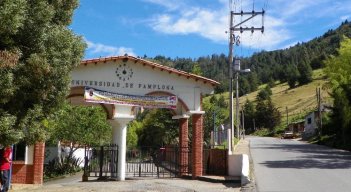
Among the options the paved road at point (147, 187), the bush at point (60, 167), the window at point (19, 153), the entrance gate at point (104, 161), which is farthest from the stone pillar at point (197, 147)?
the bush at point (60, 167)

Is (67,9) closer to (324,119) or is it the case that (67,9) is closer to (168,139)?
(168,139)

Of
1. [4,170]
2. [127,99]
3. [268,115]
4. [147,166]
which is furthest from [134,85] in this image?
[268,115]

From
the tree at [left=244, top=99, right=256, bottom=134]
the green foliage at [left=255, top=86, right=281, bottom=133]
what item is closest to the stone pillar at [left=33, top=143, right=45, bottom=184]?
the green foliage at [left=255, top=86, right=281, bottom=133]

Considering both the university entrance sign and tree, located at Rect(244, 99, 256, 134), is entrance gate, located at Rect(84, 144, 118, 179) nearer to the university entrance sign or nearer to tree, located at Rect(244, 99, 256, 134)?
the university entrance sign

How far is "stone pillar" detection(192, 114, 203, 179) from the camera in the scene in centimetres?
1997

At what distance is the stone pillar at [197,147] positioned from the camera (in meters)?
20.0

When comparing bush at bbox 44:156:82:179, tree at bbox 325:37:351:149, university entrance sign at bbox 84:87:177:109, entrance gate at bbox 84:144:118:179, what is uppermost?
tree at bbox 325:37:351:149

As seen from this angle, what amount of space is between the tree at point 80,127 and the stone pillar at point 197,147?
12896 mm

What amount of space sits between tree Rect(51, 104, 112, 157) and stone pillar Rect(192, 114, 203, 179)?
42.3 feet

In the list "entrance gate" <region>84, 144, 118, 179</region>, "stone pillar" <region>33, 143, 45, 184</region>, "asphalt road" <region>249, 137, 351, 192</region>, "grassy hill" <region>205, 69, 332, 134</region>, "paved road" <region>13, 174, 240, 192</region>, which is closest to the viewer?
"asphalt road" <region>249, 137, 351, 192</region>

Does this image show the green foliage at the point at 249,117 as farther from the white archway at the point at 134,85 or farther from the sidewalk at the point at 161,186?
the sidewalk at the point at 161,186

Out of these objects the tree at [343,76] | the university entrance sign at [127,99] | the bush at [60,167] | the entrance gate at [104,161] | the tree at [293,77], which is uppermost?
the tree at [293,77]

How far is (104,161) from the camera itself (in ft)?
65.4

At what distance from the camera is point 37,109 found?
10.8 m
